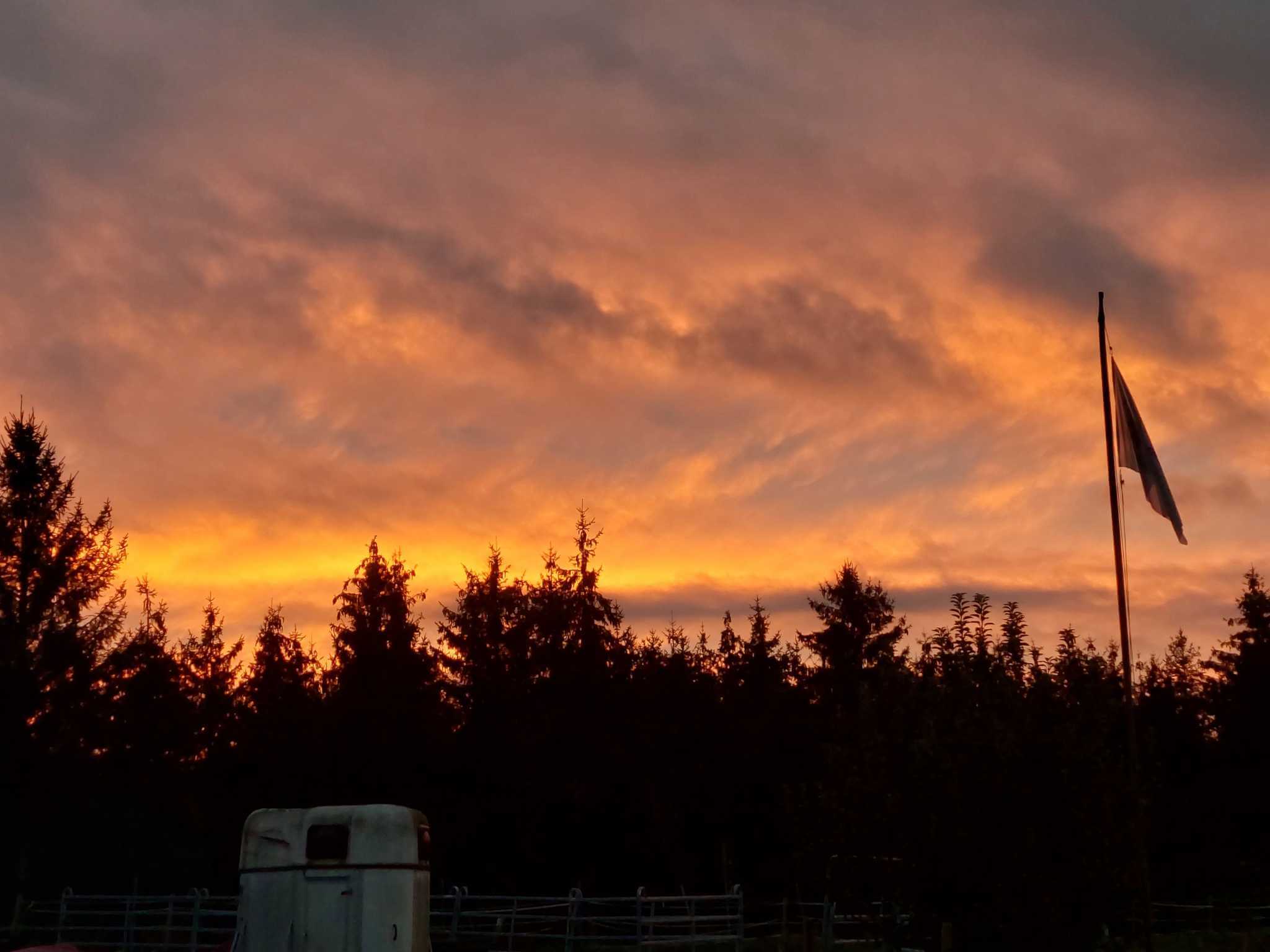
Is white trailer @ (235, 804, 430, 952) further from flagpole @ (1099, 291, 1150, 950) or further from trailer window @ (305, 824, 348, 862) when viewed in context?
Answer: flagpole @ (1099, 291, 1150, 950)

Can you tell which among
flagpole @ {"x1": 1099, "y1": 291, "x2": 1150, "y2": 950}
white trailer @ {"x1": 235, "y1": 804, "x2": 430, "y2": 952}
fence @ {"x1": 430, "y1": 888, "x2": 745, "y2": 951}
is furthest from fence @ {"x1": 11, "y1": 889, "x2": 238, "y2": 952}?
flagpole @ {"x1": 1099, "y1": 291, "x2": 1150, "y2": 950}

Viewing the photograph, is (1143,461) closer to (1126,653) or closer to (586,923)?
(1126,653)

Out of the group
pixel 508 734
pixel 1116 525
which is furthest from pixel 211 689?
pixel 1116 525

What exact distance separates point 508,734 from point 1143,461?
115 feet

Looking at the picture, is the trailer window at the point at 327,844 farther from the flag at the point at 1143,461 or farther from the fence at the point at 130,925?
the flag at the point at 1143,461

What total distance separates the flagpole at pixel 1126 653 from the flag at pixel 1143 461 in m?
0.43

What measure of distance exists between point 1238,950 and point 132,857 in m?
37.5

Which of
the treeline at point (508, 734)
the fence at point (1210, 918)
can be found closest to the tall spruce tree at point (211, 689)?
the treeline at point (508, 734)

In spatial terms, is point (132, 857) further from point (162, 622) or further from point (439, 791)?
point (162, 622)

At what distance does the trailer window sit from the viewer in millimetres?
18078

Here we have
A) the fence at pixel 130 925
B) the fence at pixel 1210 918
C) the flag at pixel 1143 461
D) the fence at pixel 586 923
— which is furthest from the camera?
the fence at pixel 1210 918

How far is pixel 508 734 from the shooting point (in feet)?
188

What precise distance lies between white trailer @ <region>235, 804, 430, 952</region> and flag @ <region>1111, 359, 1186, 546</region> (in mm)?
15005

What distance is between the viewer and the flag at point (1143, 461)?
26.7m
